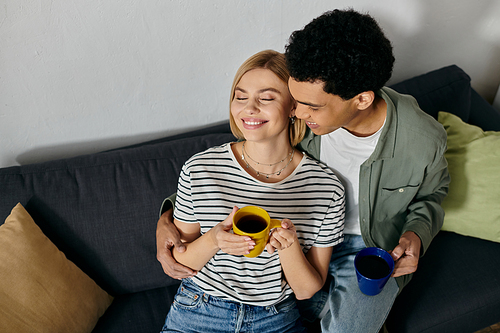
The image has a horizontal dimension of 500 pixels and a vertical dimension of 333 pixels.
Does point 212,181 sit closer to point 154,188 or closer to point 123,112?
point 154,188

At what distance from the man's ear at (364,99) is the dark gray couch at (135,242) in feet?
2.37

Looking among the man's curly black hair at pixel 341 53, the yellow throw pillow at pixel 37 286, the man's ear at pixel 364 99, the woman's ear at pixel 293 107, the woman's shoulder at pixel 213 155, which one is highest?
the man's curly black hair at pixel 341 53

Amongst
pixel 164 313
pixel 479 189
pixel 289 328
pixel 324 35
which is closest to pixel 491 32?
pixel 479 189

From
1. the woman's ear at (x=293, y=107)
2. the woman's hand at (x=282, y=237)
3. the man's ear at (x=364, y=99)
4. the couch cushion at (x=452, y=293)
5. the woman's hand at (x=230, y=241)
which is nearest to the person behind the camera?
the woman's hand at (x=230, y=241)

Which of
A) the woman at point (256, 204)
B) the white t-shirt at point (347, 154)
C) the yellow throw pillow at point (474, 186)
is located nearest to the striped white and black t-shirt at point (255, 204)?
the woman at point (256, 204)

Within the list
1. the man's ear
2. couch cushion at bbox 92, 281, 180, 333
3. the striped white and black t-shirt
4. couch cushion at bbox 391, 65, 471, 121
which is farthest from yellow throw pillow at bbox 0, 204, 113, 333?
couch cushion at bbox 391, 65, 471, 121

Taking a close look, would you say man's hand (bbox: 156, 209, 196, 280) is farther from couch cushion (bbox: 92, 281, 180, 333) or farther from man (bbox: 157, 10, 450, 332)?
couch cushion (bbox: 92, 281, 180, 333)

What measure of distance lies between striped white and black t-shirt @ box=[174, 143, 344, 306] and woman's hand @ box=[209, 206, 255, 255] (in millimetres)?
182

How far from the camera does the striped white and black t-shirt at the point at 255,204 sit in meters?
1.33

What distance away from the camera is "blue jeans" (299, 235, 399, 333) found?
1416 millimetres

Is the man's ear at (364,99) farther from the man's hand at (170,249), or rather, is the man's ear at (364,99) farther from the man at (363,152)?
the man's hand at (170,249)

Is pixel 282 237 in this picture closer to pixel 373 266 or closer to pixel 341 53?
pixel 373 266

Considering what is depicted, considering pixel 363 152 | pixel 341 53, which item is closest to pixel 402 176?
pixel 363 152

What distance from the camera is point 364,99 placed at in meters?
1.23
